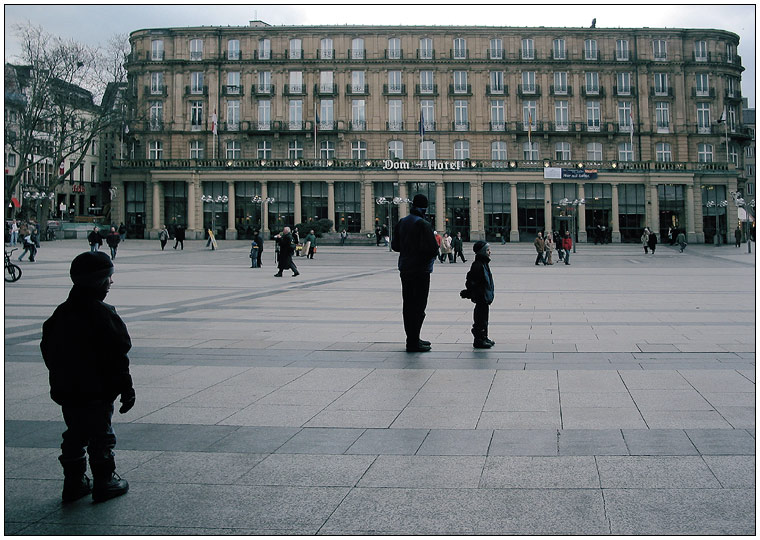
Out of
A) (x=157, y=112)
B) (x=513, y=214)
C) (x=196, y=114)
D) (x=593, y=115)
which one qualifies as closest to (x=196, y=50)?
(x=196, y=114)

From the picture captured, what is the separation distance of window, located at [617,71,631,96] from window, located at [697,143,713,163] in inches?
370

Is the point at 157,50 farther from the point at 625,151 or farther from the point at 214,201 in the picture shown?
the point at 625,151

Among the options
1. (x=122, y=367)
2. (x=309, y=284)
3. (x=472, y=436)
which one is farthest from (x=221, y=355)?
(x=309, y=284)

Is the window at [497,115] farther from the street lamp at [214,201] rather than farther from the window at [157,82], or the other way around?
the window at [157,82]

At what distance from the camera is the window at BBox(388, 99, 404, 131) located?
79812mm

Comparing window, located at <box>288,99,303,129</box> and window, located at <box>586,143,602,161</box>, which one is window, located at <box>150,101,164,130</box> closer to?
window, located at <box>288,99,303,129</box>

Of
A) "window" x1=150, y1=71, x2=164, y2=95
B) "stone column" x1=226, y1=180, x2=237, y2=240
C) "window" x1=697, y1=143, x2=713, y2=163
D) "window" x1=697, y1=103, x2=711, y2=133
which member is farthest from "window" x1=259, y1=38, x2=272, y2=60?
"window" x1=697, y1=143, x2=713, y2=163

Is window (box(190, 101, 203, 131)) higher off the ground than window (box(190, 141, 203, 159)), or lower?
higher

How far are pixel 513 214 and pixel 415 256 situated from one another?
221 feet

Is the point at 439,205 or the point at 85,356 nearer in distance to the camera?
the point at 85,356

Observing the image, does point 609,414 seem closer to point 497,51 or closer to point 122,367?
point 122,367

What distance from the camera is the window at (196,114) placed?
80.2m

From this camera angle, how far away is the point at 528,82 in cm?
8019

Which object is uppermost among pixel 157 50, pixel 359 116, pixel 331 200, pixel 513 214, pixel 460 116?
pixel 157 50
